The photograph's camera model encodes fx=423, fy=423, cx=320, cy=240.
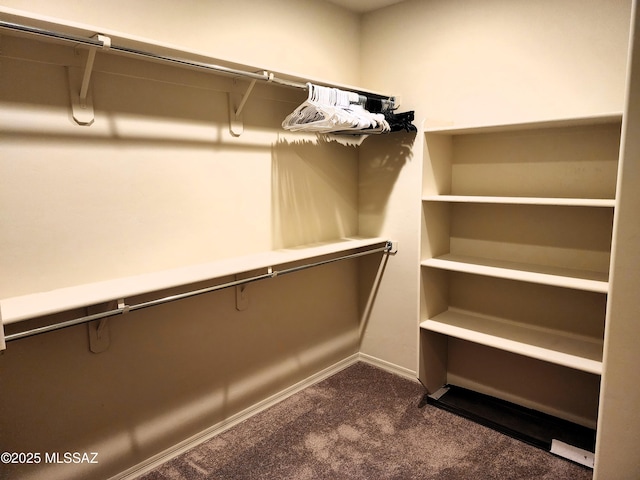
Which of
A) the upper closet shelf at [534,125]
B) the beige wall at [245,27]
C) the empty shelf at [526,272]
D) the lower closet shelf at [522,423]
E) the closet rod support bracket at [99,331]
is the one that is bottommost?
the lower closet shelf at [522,423]

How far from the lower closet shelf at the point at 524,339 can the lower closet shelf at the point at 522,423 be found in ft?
1.58

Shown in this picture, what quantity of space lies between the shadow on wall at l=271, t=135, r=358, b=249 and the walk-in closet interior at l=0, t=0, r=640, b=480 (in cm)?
2

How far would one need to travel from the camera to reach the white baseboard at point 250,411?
6.67 ft

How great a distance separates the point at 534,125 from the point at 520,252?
73 centimetres

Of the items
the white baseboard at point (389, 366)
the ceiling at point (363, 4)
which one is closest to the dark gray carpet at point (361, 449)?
the white baseboard at point (389, 366)

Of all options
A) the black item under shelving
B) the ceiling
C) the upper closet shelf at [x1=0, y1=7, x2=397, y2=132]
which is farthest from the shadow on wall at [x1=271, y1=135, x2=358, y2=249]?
Answer: the black item under shelving

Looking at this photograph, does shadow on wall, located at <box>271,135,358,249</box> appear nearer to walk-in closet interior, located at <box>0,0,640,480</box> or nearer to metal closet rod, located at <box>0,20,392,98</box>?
walk-in closet interior, located at <box>0,0,640,480</box>

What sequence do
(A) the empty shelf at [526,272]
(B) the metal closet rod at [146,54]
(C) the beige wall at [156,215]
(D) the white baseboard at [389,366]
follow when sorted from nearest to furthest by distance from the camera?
(B) the metal closet rod at [146,54] < (C) the beige wall at [156,215] < (A) the empty shelf at [526,272] < (D) the white baseboard at [389,366]

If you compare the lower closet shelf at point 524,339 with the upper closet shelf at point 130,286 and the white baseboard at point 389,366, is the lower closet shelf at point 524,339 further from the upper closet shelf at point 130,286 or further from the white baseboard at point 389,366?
the upper closet shelf at point 130,286

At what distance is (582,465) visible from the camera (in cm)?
204

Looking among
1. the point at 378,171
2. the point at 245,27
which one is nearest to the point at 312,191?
the point at 378,171

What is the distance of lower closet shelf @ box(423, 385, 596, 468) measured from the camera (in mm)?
2156

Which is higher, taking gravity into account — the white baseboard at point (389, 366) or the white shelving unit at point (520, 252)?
the white shelving unit at point (520, 252)

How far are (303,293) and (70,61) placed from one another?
1.77 m
